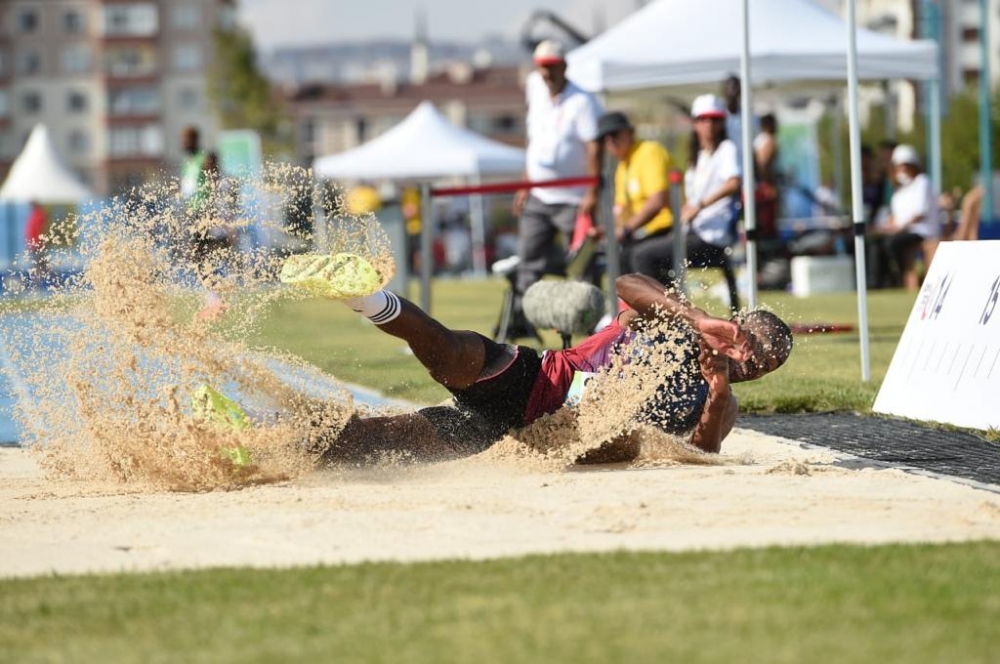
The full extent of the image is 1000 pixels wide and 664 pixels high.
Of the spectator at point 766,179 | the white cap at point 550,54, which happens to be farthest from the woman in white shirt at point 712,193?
the spectator at point 766,179

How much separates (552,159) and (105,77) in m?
126

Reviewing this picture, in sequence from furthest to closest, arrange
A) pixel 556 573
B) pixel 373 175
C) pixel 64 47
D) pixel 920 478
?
1. pixel 64 47
2. pixel 373 175
3. pixel 920 478
4. pixel 556 573

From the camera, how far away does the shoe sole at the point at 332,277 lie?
6449 mm

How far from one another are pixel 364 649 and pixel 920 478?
3.23 meters

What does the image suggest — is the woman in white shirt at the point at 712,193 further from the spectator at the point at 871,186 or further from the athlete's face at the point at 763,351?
the spectator at the point at 871,186

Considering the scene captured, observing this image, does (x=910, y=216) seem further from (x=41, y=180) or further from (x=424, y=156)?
(x=41, y=180)

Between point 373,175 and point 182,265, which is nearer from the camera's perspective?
point 182,265

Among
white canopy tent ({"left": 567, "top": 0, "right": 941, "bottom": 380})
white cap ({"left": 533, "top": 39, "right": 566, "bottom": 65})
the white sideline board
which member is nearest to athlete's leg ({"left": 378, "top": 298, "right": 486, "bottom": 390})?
the white sideline board

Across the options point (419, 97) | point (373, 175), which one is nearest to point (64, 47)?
point (419, 97)

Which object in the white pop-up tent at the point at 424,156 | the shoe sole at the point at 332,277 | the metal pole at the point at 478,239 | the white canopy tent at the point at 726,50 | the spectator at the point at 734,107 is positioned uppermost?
the white canopy tent at the point at 726,50

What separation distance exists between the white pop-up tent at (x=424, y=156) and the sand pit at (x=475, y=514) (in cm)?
2377

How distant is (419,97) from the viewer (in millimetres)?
138250

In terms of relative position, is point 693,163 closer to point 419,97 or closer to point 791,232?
point 791,232

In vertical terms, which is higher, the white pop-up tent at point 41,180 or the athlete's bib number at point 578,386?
the athlete's bib number at point 578,386
